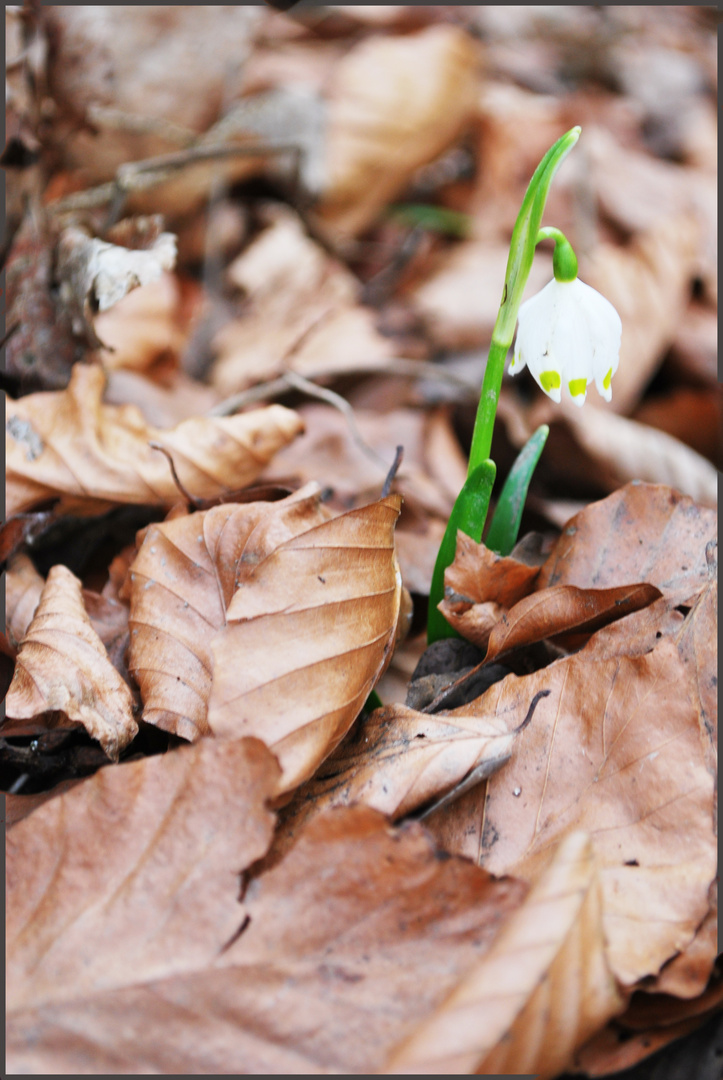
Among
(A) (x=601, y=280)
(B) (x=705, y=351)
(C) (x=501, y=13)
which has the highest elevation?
(C) (x=501, y=13)

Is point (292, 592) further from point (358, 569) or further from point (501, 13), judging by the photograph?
point (501, 13)

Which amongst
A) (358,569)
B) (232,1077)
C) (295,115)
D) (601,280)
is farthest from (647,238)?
(232,1077)

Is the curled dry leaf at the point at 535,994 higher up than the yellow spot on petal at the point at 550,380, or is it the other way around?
the yellow spot on petal at the point at 550,380

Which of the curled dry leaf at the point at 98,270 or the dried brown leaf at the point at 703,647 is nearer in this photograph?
the dried brown leaf at the point at 703,647

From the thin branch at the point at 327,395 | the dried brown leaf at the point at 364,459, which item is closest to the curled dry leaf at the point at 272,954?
the dried brown leaf at the point at 364,459

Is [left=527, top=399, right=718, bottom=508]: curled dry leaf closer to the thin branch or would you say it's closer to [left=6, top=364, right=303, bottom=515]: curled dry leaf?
the thin branch

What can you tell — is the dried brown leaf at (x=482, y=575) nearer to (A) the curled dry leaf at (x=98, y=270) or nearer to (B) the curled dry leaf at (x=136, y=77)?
(A) the curled dry leaf at (x=98, y=270)

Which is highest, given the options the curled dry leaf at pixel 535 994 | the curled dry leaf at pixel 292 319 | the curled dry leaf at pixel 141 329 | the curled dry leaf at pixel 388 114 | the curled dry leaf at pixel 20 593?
the curled dry leaf at pixel 388 114
